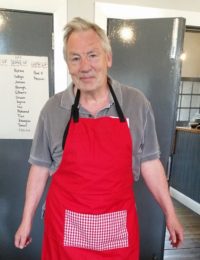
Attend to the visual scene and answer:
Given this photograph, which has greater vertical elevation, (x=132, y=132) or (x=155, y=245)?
(x=132, y=132)

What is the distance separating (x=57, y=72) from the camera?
1.68 metres

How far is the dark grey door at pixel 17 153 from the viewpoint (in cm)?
161

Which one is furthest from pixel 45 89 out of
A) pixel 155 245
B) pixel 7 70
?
pixel 155 245

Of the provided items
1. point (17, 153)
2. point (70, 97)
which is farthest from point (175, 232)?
point (17, 153)

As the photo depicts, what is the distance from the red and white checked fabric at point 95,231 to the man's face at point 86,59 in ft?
1.58

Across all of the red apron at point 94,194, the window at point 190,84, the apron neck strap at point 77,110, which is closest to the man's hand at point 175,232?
the red apron at point 94,194

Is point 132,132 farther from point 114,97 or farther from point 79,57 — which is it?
point 79,57

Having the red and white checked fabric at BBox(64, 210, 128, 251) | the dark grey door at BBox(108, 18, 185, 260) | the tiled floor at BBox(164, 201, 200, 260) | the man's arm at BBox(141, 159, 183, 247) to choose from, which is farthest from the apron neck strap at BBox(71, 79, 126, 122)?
the tiled floor at BBox(164, 201, 200, 260)

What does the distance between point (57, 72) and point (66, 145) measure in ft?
2.60

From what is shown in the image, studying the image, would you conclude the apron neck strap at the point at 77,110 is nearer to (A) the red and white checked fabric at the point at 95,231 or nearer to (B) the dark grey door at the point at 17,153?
(A) the red and white checked fabric at the point at 95,231

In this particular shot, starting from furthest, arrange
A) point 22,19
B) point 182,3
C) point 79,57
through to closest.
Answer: point 182,3 → point 22,19 → point 79,57

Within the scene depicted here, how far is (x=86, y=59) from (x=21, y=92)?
808 millimetres

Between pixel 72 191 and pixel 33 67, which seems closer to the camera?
pixel 72 191

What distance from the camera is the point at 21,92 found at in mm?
1680
